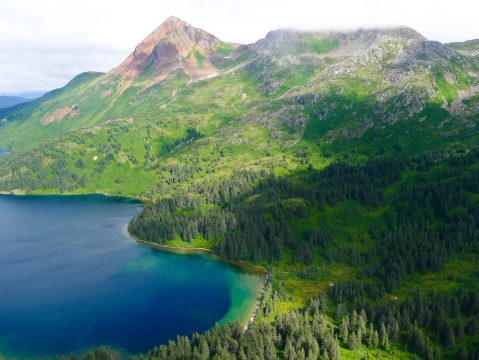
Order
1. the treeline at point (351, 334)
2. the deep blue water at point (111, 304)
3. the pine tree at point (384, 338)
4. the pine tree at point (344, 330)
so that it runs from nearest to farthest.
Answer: the treeline at point (351, 334) → the pine tree at point (384, 338) → the pine tree at point (344, 330) → the deep blue water at point (111, 304)

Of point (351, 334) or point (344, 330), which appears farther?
point (344, 330)

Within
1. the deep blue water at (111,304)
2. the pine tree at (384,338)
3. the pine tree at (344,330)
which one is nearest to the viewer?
the pine tree at (384,338)

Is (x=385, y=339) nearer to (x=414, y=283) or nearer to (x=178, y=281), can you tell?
(x=414, y=283)

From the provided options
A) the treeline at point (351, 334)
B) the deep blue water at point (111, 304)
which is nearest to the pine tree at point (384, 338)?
the treeline at point (351, 334)

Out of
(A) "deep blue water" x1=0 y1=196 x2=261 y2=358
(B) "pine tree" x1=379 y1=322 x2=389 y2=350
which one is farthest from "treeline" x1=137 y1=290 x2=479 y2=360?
(A) "deep blue water" x1=0 y1=196 x2=261 y2=358

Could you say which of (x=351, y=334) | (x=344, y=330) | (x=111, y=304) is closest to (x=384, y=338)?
(x=351, y=334)

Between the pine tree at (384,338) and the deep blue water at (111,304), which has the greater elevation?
the deep blue water at (111,304)

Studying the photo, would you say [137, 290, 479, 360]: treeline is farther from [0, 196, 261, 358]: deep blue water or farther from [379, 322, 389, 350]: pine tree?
[0, 196, 261, 358]: deep blue water

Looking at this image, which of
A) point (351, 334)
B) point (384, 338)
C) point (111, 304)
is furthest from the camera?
point (111, 304)

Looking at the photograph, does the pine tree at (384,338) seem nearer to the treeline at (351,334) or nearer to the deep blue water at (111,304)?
the treeline at (351,334)

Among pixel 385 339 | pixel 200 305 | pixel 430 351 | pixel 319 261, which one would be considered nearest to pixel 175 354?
pixel 200 305

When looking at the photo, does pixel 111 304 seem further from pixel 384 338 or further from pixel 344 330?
pixel 384 338
